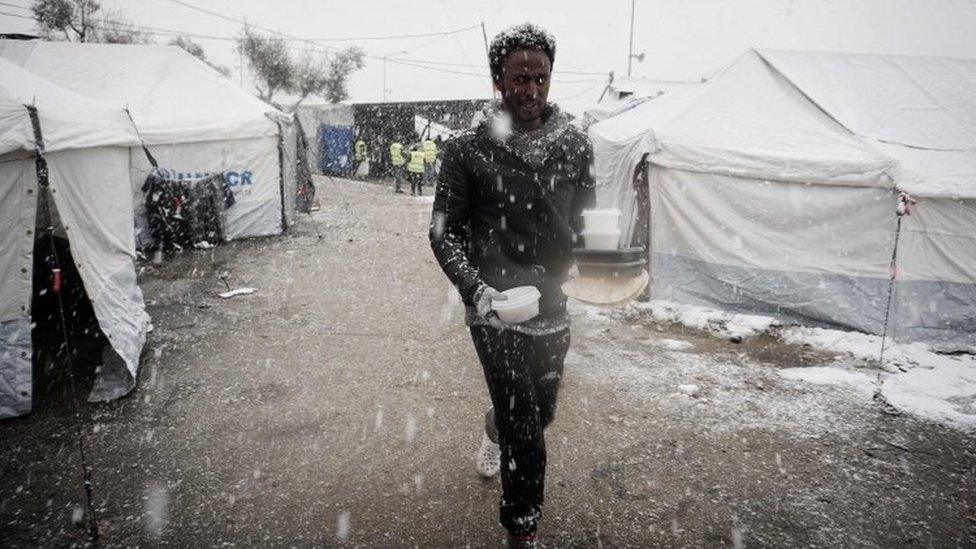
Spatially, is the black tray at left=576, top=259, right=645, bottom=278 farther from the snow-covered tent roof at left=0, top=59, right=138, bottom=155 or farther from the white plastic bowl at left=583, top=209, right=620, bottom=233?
the snow-covered tent roof at left=0, top=59, right=138, bottom=155

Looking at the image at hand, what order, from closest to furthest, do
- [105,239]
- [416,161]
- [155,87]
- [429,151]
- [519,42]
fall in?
[519,42] < [105,239] < [155,87] < [416,161] < [429,151]

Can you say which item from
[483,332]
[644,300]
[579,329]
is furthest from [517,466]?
[644,300]

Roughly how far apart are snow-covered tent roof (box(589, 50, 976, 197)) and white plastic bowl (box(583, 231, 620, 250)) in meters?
4.24

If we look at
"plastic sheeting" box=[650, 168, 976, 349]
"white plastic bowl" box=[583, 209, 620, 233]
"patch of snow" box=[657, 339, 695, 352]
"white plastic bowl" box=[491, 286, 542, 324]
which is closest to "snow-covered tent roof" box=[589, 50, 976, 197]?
"plastic sheeting" box=[650, 168, 976, 349]

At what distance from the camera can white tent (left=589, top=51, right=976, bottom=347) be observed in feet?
19.6

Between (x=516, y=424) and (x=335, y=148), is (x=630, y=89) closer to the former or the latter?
(x=516, y=424)

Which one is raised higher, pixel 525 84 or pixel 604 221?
pixel 525 84

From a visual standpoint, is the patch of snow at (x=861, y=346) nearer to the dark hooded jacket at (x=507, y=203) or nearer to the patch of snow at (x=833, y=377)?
the patch of snow at (x=833, y=377)

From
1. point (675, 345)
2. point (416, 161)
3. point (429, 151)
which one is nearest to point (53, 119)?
point (675, 345)

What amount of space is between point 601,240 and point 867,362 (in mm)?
4261

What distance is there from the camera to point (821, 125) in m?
6.87

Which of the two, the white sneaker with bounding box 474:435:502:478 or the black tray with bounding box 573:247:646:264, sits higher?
the black tray with bounding box 573:247:646:264

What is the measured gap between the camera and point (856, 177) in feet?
19.8

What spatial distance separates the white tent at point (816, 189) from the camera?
19.6 ft
